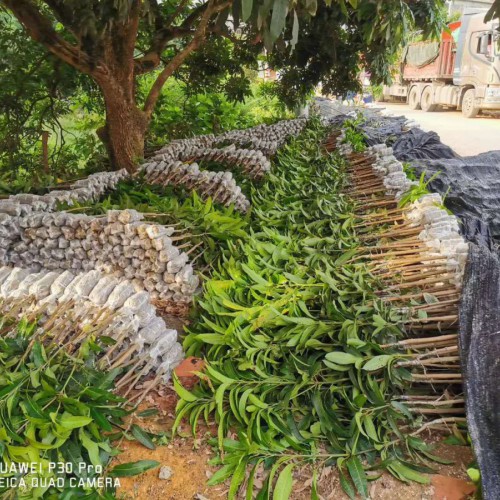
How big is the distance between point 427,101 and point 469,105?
3187mm

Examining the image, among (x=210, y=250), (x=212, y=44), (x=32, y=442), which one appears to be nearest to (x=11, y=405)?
(x=32, y=442)

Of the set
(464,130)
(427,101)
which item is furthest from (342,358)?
(427,101)

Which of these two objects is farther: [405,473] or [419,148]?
[419,148]

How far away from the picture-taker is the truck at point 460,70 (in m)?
15.8

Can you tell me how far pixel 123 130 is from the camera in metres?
5.48

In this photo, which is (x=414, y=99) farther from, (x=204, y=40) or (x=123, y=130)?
(x=123, y=130)

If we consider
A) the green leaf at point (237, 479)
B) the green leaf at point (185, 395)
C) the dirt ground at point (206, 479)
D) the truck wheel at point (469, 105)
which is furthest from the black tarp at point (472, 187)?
the truck wheel at point (469, 105)

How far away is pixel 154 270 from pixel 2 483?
1701 millimetres

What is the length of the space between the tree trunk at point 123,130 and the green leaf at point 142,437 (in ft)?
12.0

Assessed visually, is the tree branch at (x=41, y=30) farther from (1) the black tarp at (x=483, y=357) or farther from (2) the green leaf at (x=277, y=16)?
(1) the black tarp at (x=483, y=357)

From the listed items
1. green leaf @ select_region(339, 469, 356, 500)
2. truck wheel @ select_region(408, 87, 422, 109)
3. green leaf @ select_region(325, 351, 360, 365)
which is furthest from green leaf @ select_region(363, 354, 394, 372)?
truck wheel @ select_region(408, 87, 422, 109)

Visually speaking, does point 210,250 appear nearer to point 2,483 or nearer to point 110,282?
point 110,282

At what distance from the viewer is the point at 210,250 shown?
3676mm

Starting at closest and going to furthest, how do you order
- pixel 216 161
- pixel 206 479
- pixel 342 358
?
pixel 206 479, pixel 342 358, pixel 216 161
